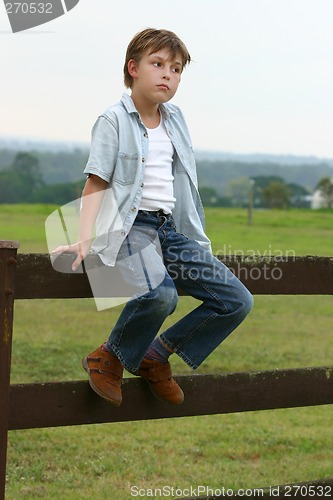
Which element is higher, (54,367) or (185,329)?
(185,329)

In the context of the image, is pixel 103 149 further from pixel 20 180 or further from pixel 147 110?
pixel 20 180

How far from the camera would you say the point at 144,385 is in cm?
339

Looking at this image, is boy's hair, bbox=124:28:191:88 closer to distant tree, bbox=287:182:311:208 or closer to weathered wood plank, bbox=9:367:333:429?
weathered wood plank, bbox=9:367:333:429

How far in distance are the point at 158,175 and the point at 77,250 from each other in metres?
0.44

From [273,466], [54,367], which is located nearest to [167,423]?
[273,466]

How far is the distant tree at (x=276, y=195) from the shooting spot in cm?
6066

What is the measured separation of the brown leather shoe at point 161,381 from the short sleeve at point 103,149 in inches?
27.4

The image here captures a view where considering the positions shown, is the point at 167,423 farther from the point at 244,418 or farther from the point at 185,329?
the point at 185,329

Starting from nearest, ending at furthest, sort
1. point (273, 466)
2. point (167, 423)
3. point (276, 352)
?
point (273, 466) < point (167, 423) < point (276, 352)

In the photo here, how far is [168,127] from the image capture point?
11.4ft

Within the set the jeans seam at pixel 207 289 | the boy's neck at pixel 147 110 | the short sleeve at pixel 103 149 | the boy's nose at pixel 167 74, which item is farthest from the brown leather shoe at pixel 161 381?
the boy's nose at pixel 167 74

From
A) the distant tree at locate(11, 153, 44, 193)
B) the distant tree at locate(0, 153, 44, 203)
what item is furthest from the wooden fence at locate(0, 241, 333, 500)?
the distant tree at locate(11, 153, 44, 193)

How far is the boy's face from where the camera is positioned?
332cm

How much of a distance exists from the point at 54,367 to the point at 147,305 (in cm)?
564
